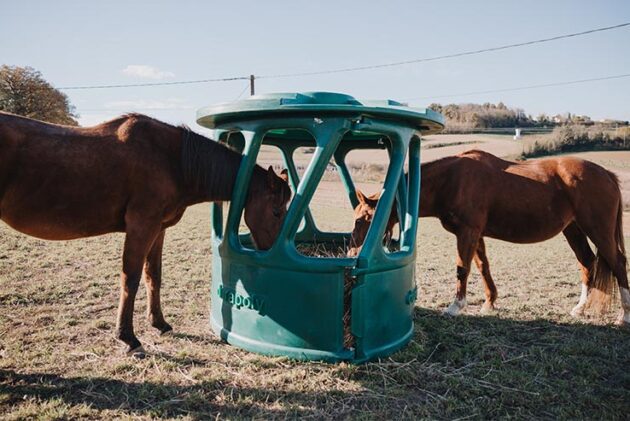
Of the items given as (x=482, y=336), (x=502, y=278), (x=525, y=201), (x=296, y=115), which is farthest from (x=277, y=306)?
(x=502, y=278)

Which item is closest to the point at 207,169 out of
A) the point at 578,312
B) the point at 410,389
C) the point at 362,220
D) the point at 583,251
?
the point at 362,220

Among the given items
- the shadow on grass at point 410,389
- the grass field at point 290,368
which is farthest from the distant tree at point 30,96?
the shadow on grass at point 410,389

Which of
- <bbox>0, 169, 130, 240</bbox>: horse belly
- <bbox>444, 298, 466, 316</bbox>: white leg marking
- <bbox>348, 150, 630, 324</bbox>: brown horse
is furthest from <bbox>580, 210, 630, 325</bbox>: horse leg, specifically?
<bbox>0, 169, 130, 240</bbox>: horse belly

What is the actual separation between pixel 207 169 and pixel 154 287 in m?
1.40

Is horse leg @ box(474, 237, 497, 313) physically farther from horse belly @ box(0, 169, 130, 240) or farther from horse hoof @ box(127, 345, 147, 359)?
horse belly @ box(0, 169, 130, 240)

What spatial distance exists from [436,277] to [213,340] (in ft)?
13.3

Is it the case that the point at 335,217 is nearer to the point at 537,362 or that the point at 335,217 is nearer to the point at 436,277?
the point at 436,277

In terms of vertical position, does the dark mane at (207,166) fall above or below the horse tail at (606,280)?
above

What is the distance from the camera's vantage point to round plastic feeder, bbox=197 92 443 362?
335 centimetres

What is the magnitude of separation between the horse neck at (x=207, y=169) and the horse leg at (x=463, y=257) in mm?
2492

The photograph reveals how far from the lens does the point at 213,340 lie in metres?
3.94

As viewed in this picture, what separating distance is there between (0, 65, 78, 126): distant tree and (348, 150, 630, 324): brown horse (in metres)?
33.2

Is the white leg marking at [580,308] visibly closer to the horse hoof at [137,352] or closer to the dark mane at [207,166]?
the dark mane at [207,166]

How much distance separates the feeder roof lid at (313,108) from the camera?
10.7 feet
